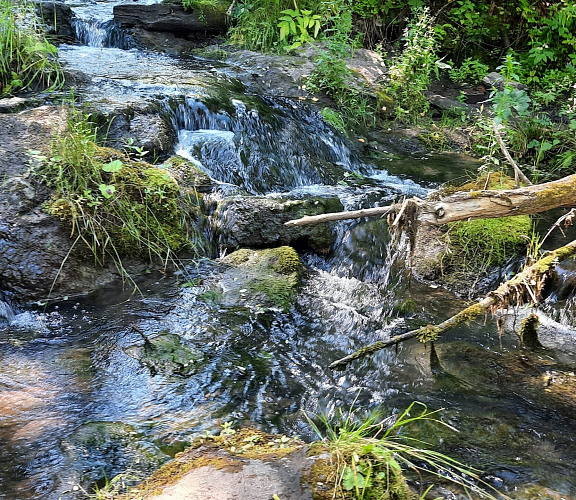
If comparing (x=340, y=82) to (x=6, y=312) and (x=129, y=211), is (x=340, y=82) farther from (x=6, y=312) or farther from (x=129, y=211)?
(x=6, y=312)

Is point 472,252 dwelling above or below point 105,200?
below

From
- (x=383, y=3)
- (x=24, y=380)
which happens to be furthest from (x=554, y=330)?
(x=383, y=3)

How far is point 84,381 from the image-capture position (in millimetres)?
3121

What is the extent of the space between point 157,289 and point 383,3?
27.4ft

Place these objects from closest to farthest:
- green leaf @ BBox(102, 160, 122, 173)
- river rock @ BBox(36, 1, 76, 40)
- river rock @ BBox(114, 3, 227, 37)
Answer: green leaf @ BBox(102, 160, 122, 173)
river rock @ BBox(36, 1, 76, 40)
river rock @ BBox(114, 3, 227, 37)

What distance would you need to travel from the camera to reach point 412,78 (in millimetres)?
8688

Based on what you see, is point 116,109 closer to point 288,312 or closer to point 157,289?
point 157,289

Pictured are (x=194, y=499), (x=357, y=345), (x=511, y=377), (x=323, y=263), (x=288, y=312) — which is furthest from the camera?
(x=323, y=263)

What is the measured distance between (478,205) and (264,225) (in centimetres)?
231

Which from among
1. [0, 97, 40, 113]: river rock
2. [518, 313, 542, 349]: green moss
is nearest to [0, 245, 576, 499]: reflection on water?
[518, 313, 542, 349]: green moss

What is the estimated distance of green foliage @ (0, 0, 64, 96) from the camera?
5.42 metres

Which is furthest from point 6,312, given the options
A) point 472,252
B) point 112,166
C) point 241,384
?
point 472,252

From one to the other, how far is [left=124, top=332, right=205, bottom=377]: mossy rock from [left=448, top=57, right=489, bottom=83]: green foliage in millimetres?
7904

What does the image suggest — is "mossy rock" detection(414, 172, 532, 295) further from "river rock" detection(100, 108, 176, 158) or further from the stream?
"river rock" detection(100, 108, 176, 158)
